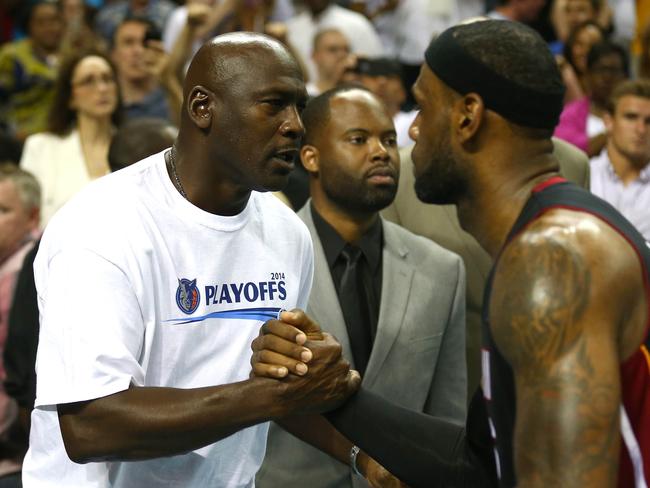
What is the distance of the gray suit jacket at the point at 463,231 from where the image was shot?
15.2 ft

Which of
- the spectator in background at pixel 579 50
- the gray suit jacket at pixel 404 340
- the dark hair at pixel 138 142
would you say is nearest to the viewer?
the gray suit jacket at pixel 404 340

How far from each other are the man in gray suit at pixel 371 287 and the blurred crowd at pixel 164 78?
1.04m

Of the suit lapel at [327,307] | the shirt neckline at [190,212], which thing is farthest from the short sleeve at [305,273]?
the suit lapel at [327,307]

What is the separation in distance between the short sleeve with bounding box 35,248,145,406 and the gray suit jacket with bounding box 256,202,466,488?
129 cm

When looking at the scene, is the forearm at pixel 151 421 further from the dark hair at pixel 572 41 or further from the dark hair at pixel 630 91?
the dark hair at pixel 572 41

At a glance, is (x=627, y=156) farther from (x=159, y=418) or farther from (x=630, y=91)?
(x=159, y=418)

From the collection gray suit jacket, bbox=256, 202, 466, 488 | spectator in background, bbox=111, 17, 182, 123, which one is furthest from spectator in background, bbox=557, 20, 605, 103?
gray suit jacket, bbox=256, 202, 466, 488

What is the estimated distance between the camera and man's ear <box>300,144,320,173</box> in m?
4.48

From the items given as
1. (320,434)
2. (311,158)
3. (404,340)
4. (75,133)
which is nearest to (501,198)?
(320,434)

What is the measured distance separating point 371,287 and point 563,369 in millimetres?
2064

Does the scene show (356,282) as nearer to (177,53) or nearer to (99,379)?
(99,379)

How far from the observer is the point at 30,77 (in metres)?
9.09

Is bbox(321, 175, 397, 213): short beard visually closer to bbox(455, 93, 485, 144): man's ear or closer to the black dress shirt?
the black dress shirt

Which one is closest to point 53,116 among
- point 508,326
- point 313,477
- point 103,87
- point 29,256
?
point 103,87
